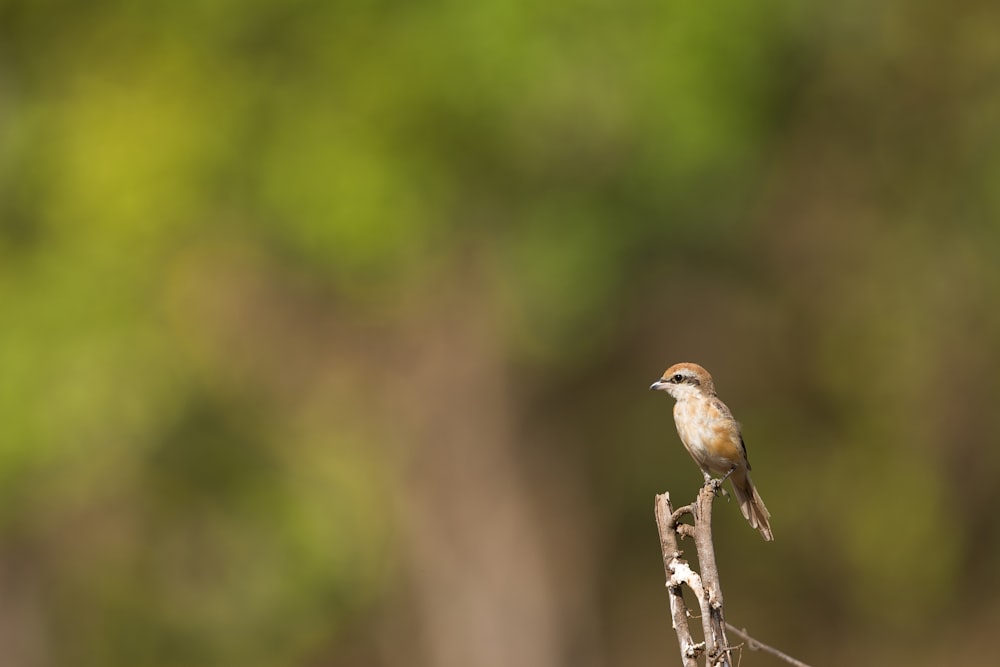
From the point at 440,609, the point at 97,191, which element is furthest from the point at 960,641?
the point at 97,191

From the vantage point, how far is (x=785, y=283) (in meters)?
19.3

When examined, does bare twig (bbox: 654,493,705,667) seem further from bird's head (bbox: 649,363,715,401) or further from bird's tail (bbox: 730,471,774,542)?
bird's head (bbox: 649,363,715,401)

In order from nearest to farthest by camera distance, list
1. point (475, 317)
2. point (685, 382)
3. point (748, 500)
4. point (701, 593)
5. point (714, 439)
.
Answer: point (701, 593), point (714, 439), point (748, 500), point (685, 382), point (475, 317)

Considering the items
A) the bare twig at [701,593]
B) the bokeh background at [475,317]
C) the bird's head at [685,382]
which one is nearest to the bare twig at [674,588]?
the bare twig at [701,593]

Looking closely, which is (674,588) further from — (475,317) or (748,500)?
(475,317)

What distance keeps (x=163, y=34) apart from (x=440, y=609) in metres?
6.92

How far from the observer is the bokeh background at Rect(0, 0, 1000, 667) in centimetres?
1457

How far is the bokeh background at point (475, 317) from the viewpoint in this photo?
574 inches

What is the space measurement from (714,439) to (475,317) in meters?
10.2

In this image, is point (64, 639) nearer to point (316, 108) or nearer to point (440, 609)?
point (440, 609)

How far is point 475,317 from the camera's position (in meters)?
15.7

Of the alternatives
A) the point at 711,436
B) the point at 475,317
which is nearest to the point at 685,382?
the point at 711,436

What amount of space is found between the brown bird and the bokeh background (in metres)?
8.36

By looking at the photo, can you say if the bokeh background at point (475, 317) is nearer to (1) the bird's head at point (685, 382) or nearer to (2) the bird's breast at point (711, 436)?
(1) the bird's head at point (685, 382)
